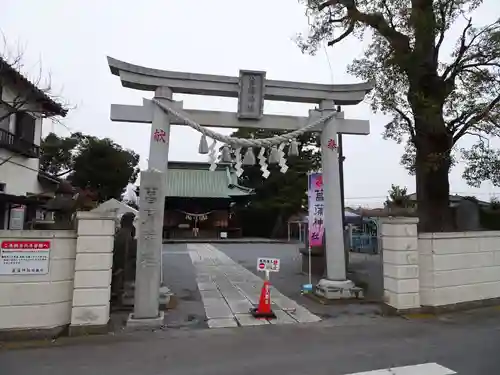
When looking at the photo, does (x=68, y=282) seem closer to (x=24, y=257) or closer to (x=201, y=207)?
(x=24, y=257)

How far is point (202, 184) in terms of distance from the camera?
3338 cm

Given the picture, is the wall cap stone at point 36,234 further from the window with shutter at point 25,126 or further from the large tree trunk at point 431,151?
the window with shutter at point 25,126

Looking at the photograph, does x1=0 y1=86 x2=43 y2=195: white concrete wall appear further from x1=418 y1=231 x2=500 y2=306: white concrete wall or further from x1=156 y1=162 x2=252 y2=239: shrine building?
x1=418 y1=231 x2=500 y2=306: white concrete wall

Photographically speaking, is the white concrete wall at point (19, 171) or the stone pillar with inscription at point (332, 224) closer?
the stone pillar with inscription at point (332, 224)

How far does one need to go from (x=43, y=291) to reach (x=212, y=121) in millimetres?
4601

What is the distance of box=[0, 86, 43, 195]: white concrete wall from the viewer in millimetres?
14625

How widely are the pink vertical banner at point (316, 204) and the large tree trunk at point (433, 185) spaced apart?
2924 mm

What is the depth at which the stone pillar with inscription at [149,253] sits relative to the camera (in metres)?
6.60

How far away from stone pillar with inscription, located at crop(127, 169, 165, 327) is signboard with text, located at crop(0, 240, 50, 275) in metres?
1.49

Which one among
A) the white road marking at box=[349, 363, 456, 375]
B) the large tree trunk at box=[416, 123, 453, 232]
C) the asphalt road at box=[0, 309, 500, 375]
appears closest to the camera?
the white road marking at box=[349, 363, 456, 375]

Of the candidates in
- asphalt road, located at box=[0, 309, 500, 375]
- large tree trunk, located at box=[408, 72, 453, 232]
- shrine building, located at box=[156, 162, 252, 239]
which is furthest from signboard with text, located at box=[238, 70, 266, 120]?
shrine building, located at box=[156, 162, 252, 239]

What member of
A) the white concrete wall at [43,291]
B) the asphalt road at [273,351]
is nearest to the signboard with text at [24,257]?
the white concrete wall at [43,291]

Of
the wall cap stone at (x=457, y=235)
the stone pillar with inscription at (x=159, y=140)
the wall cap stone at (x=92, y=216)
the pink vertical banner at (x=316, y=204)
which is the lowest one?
the wall cap stone at (x=457, y=235)

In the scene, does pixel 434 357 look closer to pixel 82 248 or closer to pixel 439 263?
pixel 439 263
